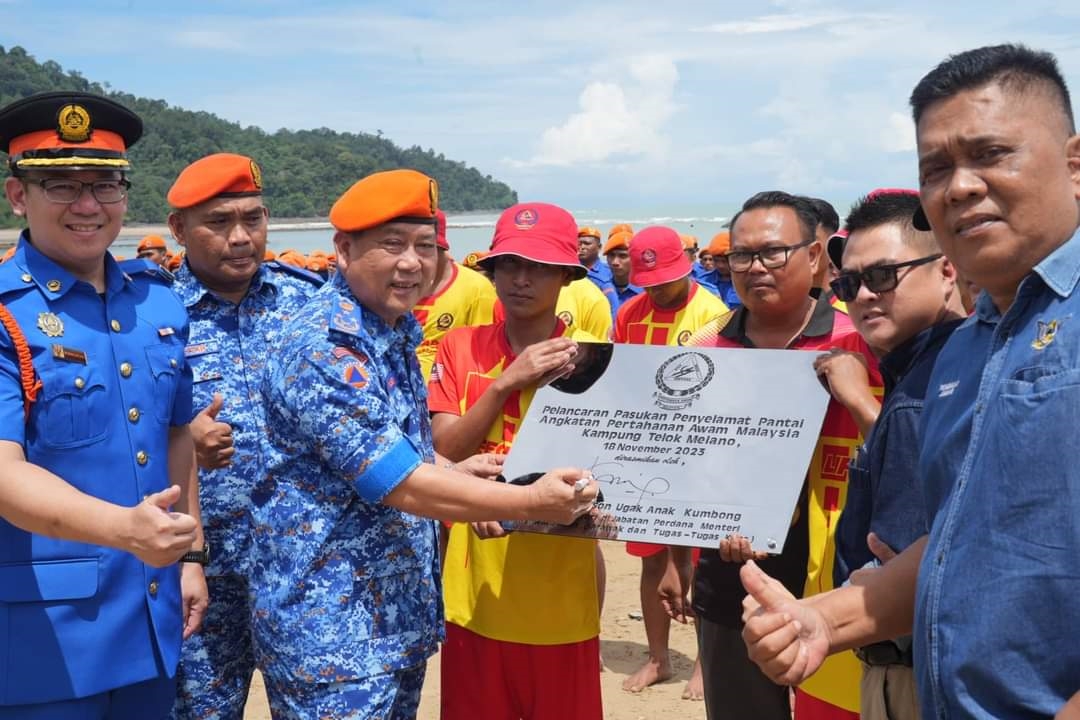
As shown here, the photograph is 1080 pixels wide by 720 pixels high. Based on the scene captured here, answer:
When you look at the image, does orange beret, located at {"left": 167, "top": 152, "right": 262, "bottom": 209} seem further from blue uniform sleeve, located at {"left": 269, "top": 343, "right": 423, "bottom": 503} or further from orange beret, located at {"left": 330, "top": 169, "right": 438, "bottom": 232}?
blue uniform sleeve, located at {"left": 269, "top": 343, "right": 423, "bottom": 503}

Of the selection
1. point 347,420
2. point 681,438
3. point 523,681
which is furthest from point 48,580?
point 681,438

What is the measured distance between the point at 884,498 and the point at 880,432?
16cm

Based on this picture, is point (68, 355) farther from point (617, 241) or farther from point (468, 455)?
point (617, 241)

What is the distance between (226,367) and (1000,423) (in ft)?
8.92

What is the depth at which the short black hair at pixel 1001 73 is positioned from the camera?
1.65 metres

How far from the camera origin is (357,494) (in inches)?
108

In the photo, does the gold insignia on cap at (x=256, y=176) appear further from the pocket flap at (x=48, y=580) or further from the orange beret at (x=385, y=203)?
the pocket flap at (x=48, y=580)

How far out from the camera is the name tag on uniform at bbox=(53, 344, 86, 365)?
256cm

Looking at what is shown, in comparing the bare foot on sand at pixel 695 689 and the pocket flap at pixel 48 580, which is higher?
the pocket flap at pixel 48 580

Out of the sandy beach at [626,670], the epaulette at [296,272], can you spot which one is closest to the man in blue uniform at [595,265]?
the sandy beach at [626,670]

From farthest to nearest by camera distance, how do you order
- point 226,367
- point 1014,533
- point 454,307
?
point 454,307, point 226,367, point 1014,533

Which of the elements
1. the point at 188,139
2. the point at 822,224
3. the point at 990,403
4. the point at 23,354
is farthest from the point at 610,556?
the point at 188,139

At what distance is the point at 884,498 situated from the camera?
7.92 ft

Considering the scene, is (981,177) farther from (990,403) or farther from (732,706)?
(732,706)
